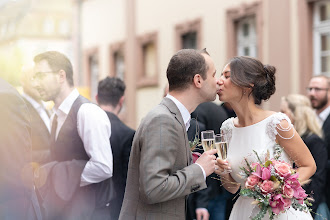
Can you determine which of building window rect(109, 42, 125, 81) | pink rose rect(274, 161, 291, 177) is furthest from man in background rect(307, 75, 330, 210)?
building window rect(109, 42, 125, 81)

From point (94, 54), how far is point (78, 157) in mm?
17772

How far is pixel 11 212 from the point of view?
2.25m

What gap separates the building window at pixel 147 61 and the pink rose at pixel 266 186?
13.3 m

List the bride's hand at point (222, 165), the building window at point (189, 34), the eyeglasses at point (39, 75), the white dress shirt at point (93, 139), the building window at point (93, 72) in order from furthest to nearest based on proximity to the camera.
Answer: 1. the building window at point (93, 72)
2. the building window at point (189, 34)
3. the eyeglasses at point (39, 75)
4. the white dress shirt at point (93, 139)
5. the bride's hand at point (222, 165)

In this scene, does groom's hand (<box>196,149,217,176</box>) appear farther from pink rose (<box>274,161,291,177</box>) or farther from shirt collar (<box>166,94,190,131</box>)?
pink rose (<box>274,161,291,177</box>)

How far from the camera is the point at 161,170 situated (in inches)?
93.3

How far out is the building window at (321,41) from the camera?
10758mm

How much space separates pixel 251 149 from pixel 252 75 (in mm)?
477

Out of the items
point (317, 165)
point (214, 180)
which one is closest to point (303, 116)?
point (317, 165)

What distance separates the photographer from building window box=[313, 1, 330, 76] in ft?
35.3

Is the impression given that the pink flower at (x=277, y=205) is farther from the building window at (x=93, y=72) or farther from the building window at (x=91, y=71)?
the building window at (x=91, y=71)

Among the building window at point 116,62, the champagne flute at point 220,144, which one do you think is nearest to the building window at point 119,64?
the building window at point 116,62

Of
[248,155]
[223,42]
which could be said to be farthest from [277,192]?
[223,42]

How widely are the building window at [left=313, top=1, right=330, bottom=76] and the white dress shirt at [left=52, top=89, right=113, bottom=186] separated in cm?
778
